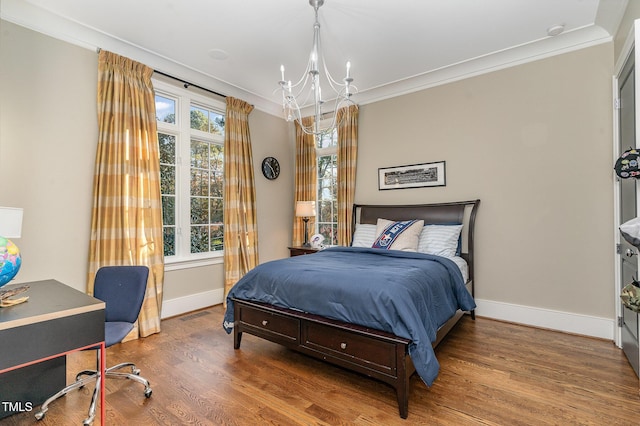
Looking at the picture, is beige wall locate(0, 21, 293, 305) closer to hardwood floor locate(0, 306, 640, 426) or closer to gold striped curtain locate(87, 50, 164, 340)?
gold striped curtain locate(87, 50, 164, 340)

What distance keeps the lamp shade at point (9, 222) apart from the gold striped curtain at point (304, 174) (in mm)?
3656

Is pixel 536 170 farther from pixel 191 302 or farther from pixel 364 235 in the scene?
pixel 191 302

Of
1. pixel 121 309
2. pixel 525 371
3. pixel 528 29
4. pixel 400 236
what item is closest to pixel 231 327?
pixel 121 309

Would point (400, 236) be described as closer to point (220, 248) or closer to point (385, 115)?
point (385, 115)

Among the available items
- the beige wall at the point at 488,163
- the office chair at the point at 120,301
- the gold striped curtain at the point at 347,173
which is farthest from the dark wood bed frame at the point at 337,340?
the gold striped curtain at the point at 347,173

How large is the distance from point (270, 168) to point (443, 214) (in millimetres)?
2609

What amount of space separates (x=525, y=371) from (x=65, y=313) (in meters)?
2.95

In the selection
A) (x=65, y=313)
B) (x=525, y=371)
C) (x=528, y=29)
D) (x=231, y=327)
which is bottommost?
(x=525, y=371)

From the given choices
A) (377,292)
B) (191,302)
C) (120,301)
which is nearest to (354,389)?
(377,292)

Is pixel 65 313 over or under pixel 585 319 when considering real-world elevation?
over

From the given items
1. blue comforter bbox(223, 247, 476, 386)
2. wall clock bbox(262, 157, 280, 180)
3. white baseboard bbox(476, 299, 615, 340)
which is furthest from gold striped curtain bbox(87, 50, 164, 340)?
white baseboard bbox(476, 299, 615, 340)

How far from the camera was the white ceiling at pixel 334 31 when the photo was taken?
8.81 ft

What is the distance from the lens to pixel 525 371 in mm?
2393

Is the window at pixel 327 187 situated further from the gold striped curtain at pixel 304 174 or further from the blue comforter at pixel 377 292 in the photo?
the blue comforter at pixel 377 292
